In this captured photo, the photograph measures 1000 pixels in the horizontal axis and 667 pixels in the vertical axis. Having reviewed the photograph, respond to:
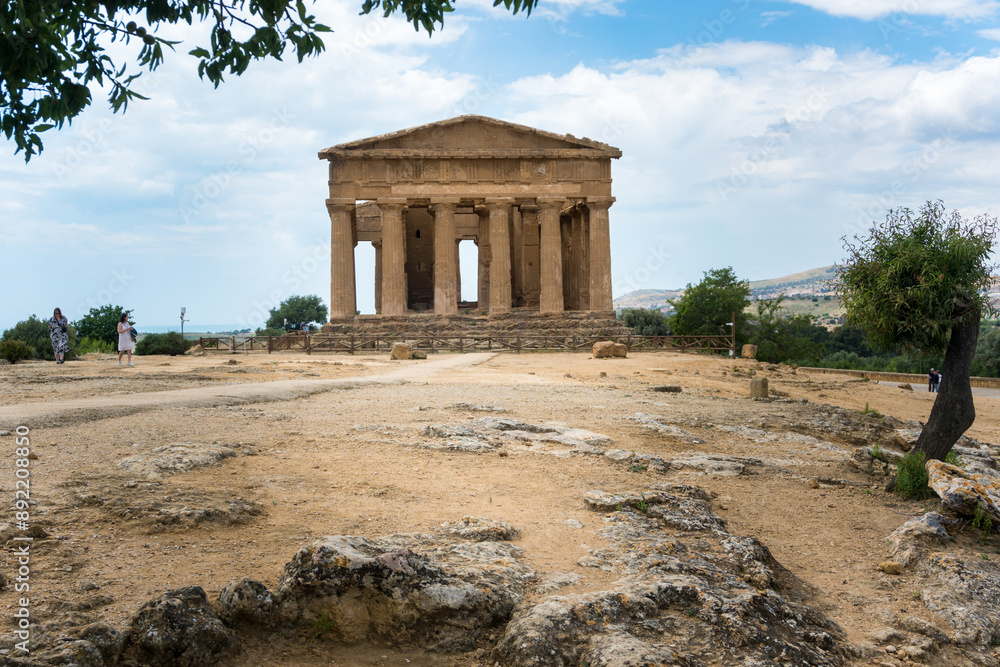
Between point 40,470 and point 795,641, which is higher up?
point 40,470

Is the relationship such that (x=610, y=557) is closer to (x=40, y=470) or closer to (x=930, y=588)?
(x=930, y=588)

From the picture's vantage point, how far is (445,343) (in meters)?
35.6

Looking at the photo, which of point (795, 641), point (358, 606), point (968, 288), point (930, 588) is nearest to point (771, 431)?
point (968, 288)

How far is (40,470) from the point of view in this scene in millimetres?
6934

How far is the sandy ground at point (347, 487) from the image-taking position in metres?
5.04

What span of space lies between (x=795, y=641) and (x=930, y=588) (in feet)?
7.39

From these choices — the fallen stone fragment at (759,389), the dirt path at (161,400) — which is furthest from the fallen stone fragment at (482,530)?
the fallen stone fragment at (759,389)

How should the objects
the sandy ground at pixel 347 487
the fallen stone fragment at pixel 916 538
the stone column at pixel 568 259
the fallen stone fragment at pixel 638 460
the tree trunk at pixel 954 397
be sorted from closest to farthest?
the sandy ground at pixel 347 487 < the fallen stone fragment at pixel 916 538 < the fallen stone fragment at pixel 638 460 < the tree trunk at pixel 954 397 < the stone column at pixel 568 259

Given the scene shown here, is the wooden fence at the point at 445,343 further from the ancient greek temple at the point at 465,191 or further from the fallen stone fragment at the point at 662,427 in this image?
the fallen stone fragment at the point at 662,427

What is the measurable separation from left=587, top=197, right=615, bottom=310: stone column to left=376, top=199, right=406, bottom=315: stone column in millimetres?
11535

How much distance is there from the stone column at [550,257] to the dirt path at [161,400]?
82.0 feet

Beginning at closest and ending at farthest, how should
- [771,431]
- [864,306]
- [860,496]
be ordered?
[860,496] < [864,306] < [771,431]

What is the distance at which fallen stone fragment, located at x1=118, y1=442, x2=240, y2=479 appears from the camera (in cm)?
716

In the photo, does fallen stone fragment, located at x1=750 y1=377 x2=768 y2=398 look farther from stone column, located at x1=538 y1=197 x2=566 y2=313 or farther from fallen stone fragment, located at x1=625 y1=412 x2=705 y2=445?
stone column, located at x1=538 y1=197 x2=566 y2=313
